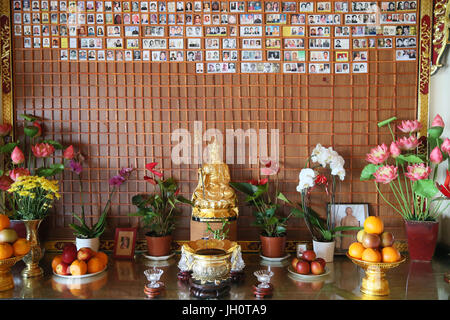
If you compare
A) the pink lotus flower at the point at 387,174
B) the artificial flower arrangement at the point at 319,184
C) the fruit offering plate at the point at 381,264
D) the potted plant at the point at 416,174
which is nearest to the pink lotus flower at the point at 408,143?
the potted plant at the point at 416,174

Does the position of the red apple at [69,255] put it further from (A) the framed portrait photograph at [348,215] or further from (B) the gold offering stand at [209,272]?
(A) the framed portrait photograph at [348,215]

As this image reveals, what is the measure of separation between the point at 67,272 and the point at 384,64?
10.3 ft

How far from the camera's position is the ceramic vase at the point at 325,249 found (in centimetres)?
291

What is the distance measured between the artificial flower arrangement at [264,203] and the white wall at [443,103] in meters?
1.36

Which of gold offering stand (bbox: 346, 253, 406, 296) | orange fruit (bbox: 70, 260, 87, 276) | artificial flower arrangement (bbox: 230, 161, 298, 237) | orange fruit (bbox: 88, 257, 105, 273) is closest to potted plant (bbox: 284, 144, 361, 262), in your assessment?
artificial flower arrangement (bbox: 230, 161, 298, 237)

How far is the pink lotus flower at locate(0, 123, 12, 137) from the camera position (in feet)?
10.00

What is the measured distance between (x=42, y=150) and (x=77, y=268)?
3.52 feet

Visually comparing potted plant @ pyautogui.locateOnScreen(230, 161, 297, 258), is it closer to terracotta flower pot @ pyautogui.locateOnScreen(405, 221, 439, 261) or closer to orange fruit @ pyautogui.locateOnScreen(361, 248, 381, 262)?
orange fruit @ pyautogui.locateOnScreen(361, 248, 381, 262)

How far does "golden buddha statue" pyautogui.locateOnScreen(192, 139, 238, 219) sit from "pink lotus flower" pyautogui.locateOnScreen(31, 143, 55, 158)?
1.29 metres

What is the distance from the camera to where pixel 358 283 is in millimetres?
2465

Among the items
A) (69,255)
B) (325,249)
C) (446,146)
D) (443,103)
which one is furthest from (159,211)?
(443,103)

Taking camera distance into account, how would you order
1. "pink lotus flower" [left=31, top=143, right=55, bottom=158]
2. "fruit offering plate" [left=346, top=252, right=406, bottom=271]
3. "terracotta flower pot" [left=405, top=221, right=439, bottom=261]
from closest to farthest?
1. "fruit offering plate" [left=346, top=252, right=406, bottom=271]
2. "terracotta flower pot" [left=405, top=221, right=439, bottom=261]
3. "pink lotus flower" [left=31, top=143, right=55, bottom=158]
